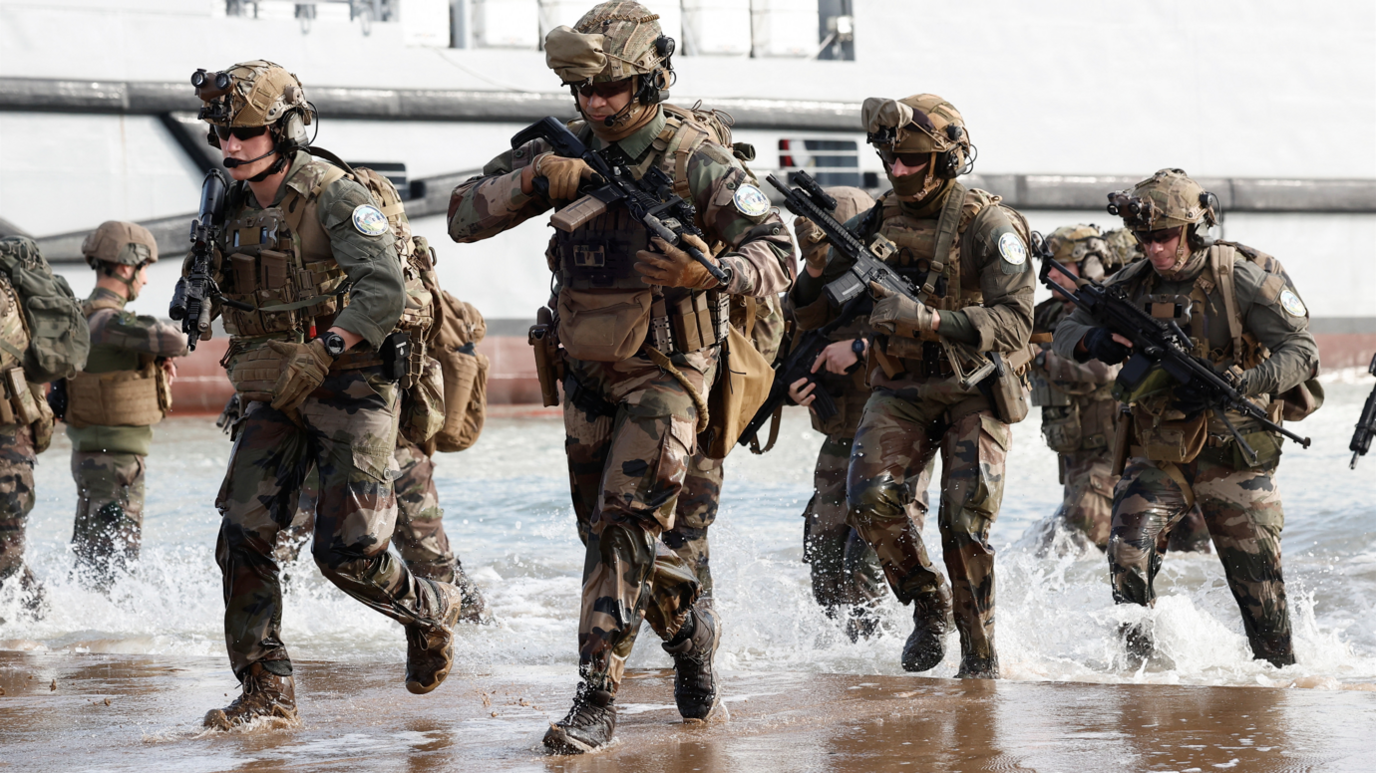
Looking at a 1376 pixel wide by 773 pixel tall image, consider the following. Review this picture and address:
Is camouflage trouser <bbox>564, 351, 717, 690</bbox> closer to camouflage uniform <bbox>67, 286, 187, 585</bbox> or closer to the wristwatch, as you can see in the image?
the wristwatch

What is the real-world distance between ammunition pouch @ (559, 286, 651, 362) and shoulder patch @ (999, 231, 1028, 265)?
5.40 feet

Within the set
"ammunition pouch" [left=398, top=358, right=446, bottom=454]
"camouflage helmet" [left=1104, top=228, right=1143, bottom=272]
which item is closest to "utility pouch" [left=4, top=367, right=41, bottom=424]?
"ammunition pouch" [left=398, top=358, right=446, bottom=454]

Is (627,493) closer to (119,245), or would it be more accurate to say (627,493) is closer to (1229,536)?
(1229,536)

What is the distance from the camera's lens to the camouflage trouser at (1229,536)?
19.3ft

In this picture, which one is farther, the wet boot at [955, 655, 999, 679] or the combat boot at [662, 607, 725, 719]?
the wet boot at [955, 655, 999, 679]

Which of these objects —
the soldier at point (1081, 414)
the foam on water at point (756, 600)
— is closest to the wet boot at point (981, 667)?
the foam on water at point (756, 600)

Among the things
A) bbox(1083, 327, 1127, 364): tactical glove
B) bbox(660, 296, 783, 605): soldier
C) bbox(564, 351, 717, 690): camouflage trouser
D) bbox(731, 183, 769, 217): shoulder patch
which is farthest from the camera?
bbox(1083, 327, 1127, 364): tactical glove

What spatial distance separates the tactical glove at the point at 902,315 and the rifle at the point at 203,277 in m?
2.07

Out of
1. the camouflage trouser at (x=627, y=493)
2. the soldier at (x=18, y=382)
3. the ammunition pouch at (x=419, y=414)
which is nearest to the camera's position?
the camouflage trouser at (x=627, y=493)

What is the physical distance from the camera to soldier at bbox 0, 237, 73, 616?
6.89m

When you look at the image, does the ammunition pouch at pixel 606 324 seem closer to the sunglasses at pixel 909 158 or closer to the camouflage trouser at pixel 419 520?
the sunglasses at pixel 909 158

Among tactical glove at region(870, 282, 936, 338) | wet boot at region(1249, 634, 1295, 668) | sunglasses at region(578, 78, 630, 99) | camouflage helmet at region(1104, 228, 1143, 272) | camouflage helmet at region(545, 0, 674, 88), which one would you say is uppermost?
camouflage helmet at region(545, 0, 674, 88)

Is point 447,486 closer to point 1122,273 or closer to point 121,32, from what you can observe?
point 121,32

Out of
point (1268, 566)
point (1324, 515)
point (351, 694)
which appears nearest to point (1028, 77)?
point (1324, 515)
